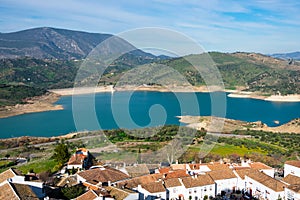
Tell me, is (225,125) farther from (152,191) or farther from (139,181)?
(152,191)

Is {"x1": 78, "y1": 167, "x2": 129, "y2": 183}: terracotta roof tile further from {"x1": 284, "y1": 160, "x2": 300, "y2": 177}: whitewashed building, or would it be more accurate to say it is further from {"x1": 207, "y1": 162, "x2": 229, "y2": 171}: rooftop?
{"x1": 284, "y1": 160, "x2": 300, "y2": 177}: whitewashed building

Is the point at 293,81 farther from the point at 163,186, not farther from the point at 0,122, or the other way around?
the point at 163,186

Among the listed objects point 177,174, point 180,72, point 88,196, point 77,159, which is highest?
point 180,72

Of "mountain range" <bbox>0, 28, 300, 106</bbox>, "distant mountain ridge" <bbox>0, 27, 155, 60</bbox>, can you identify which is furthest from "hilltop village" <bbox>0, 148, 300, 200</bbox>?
"distant mountain ridge" <bbox>0, 27, 155, 60</bbox>

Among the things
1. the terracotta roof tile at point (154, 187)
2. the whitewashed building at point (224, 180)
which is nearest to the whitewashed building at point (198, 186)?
the whitewashed building at point (224, 180)

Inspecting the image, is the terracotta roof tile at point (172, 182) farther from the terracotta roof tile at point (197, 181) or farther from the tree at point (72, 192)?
the tree at point (72, 192)

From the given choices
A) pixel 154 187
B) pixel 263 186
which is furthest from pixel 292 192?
pixel 154 187

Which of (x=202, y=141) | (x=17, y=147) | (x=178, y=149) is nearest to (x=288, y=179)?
(x=178, y=149)
